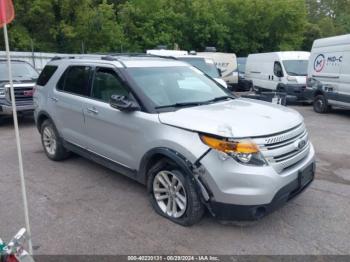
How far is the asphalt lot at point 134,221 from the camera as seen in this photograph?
333 centimetres

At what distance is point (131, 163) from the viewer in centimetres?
420

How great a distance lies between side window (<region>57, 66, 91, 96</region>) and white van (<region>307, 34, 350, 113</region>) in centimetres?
763

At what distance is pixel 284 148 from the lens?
3494 millimetres

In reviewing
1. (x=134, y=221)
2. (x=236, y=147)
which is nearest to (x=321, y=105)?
(x=236, y=147)

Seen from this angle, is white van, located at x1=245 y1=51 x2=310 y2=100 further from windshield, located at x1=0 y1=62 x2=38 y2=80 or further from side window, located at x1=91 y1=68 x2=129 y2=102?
side window, located at x1=91 y1=68 x2=129 y2=102

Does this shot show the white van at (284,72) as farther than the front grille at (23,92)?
Yes

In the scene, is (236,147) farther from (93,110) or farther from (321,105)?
(321,105)

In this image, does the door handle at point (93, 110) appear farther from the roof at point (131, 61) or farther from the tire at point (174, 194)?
the tire at point (174, 194)

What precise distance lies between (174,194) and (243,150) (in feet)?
3.17

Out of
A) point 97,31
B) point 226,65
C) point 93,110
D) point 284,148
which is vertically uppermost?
point 97,31

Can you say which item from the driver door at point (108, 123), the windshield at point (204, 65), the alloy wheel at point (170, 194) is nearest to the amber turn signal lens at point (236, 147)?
the alloy wheel at point (170, 194)

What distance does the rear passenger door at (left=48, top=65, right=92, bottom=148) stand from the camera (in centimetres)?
495

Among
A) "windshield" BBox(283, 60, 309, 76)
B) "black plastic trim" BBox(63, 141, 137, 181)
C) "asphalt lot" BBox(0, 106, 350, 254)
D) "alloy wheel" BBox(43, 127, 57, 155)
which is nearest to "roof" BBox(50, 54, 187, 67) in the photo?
"black plastic trim" BBox(63, 141, 137, 181)

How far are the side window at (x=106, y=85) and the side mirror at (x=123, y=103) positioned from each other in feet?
0.44
